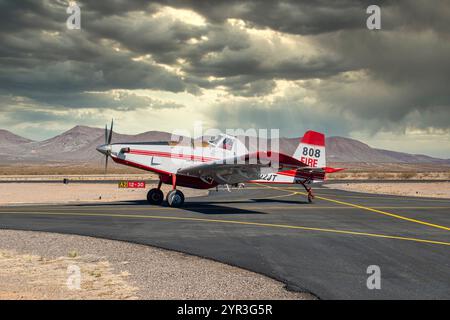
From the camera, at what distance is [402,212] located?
20797 mm

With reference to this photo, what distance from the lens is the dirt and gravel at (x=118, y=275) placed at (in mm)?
6996

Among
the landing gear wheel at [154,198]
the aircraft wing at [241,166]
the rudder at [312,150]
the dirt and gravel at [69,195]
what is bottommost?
the dirt and gravel at [69,195]

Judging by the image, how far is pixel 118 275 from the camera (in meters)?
8.20

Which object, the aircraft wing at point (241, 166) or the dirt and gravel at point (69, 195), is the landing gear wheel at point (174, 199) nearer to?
the aircraft wing at point (241, 166)

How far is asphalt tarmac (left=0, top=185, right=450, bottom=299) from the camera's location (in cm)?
796

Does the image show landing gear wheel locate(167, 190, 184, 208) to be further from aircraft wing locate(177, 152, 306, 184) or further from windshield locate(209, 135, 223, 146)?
windshield locate(209, 135, 223, 146)

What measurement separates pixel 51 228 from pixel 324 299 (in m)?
10.6

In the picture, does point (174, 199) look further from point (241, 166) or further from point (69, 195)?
point (69, 195)

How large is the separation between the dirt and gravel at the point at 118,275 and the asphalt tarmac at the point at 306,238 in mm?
655

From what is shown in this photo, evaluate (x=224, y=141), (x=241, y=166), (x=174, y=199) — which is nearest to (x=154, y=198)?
(x=174, y=199)

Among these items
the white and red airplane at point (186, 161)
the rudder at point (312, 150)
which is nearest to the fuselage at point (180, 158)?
the white and red airplane at point (186, 161)

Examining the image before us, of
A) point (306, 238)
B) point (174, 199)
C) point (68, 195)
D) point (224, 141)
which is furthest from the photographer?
point (68, 195)

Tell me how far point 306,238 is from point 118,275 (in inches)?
259
